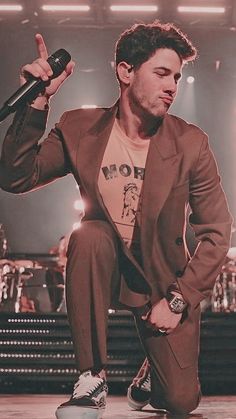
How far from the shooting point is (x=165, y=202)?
191 centimetres

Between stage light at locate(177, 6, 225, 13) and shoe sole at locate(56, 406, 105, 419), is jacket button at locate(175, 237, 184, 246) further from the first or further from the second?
stage light at locate(177, 6, 225, 13)

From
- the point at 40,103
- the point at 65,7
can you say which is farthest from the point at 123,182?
the point at 65,7

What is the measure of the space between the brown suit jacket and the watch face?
2 centimetres

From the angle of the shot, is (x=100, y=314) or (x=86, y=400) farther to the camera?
(x=100, y=314)

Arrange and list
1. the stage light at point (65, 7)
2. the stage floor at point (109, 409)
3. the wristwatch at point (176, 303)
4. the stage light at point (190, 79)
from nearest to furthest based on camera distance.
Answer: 1. the wristwatch at point (176, 303)
2. the stage floor at point (109, 409)
3. the stage light at point (65, 7)
4. the stage light at point (190, 79)

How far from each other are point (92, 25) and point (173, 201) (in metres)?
7.08

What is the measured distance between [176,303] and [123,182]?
0.43 metres

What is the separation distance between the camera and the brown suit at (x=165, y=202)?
185 centimetres

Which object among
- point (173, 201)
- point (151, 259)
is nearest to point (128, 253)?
point (151, 259)

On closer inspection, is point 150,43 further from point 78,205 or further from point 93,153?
point 78,205

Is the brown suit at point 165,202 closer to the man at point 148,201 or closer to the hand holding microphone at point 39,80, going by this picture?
the man at point 148,201

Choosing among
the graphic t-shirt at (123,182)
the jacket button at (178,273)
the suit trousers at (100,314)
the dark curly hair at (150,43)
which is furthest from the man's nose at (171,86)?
the jacket button at (178,273)

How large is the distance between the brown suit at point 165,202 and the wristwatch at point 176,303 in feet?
0.07

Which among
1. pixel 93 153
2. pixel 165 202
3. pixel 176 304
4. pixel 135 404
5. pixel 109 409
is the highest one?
pixel 93 153
